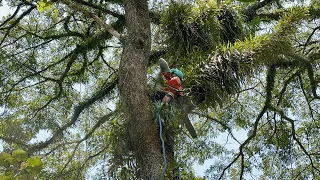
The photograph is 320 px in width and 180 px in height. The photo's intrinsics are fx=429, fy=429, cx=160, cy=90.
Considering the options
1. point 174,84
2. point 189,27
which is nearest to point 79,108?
point 189,27

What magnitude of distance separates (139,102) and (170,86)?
1.77 ft

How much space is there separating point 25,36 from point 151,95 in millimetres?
4391

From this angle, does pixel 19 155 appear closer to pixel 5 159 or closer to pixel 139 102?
pixel 5 159

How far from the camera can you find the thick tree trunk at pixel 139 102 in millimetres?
2717

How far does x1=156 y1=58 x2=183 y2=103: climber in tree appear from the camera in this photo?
3256 mm

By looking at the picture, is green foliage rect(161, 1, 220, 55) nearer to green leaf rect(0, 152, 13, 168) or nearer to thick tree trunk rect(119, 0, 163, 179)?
thick tree trunk rect(119, 0, 163, 179)

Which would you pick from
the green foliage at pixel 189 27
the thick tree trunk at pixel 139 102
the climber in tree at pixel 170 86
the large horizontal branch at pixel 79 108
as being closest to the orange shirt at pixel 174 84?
the climber in tree at pixel 170 86

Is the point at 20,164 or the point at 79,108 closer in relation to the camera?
the point at 20,164

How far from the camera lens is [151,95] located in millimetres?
3080

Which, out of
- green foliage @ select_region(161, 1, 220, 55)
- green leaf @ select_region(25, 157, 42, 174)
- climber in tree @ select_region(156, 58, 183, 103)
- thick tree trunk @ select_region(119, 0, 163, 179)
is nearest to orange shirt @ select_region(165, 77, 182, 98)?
climber in tree @ select_region(156, 58, 183, 103)

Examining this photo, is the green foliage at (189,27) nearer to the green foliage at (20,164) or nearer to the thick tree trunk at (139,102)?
the thick tree trunk at (139,102)

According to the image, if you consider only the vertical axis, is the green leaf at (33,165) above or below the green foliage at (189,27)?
below

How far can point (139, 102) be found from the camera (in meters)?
2.82

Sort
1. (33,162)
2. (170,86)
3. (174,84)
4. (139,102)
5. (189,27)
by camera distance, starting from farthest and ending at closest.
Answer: (189,27) → (174,84) → (170,86) → (139,102) → (33,162)
